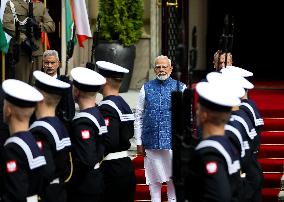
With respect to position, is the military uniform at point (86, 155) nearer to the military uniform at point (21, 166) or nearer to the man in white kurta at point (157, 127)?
the military uniform at point (21, 166)

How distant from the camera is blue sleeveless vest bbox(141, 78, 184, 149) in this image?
10.9 metres

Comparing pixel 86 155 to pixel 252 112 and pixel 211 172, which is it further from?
pixel 211 172

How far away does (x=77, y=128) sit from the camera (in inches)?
326

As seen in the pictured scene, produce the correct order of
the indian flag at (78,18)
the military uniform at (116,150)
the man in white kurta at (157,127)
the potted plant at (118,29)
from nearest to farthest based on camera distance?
1. the military uniform at (116,150)
2. the man in white kurta at (157,127)
3. the indian flag at (78,18)
4. the potted plant at (118,29)

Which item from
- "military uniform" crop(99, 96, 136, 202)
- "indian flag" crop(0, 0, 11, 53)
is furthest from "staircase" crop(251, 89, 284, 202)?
"indian flag" crop(0, 0, 11, 53)

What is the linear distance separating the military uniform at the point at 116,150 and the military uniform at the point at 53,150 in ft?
4.37

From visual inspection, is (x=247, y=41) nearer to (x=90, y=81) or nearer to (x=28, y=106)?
(x=90, y=81)

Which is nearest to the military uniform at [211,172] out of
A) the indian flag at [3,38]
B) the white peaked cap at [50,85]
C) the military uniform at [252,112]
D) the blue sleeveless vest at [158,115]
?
the white peaked cap at [50,85]

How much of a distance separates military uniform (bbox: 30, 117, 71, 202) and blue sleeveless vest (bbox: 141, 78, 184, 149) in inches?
127

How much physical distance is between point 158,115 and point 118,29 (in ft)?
17.5

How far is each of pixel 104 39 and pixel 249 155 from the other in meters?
8.05

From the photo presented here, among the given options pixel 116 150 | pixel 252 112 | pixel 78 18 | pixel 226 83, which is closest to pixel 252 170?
pixel 252 112

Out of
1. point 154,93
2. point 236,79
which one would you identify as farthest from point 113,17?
point 236,79

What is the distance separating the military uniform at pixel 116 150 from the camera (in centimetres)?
909
